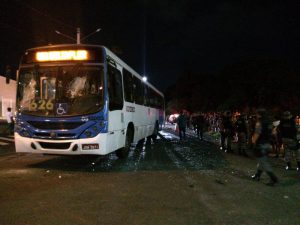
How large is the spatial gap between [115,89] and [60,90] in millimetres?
1766

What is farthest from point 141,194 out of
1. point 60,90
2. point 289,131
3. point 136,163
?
point 289,131

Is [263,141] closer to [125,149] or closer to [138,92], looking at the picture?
[125,149]

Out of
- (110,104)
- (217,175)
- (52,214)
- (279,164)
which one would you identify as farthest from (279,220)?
(279,164)

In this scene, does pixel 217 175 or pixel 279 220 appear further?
pixel 217 175

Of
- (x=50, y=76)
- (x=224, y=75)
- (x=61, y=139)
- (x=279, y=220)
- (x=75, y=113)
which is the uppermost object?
(x=224, y=75)

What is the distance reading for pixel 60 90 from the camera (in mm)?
11086

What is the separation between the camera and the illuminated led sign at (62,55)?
11.4m

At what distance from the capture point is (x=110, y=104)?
11.4 metres

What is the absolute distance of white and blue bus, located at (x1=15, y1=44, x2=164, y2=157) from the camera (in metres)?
10.9

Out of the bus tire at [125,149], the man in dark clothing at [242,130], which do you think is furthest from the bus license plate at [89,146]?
the man in dark clothing at [242,130]

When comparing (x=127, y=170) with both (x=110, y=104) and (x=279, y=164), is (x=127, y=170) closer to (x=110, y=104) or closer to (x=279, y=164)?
(x=110, y=104)

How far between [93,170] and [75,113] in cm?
182

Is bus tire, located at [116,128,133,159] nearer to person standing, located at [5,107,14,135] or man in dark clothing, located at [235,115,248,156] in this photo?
man in dark clothing, located at [235,115,248,156]

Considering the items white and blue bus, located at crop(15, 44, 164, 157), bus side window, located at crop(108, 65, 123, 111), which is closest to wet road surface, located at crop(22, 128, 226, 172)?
white and blue bus, located at crop(15, 44, 164, 157)
